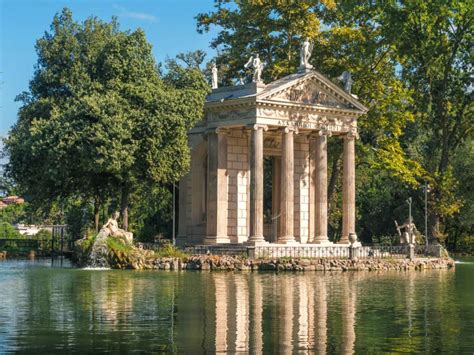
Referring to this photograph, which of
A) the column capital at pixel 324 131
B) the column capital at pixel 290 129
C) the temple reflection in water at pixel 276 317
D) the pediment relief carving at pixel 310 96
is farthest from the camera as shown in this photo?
the column capital at pixel 324 131

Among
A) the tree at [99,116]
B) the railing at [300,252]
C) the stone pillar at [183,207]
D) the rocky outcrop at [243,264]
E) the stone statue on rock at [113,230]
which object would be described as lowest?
the rocky outcrop at [243,264]

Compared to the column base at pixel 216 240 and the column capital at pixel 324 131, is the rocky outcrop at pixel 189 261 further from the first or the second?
→ the column capital at pixel 324 131

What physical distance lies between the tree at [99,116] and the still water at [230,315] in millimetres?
11847

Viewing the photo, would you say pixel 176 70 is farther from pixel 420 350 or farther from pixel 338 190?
pixel 420 350

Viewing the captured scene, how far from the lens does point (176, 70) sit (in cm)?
6131

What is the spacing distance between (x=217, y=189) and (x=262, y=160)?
376 centimetres

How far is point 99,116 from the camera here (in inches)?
2100

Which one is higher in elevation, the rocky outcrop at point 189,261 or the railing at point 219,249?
the railing at point 219,249

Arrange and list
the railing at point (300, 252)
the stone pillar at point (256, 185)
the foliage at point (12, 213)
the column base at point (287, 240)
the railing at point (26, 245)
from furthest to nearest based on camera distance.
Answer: the foliage at point (12, 213) → the railing at point (26, 245) → the column base at point (287, 240) → the stone pillar at point (256, 185) → the railing at point (300, 252)

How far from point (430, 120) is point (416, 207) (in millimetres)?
15136

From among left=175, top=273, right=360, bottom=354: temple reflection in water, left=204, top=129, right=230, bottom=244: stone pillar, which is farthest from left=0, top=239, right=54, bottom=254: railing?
left=175, top=273, right=360, bottom=354: temple reflection in water

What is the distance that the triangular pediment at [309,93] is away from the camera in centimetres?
5884

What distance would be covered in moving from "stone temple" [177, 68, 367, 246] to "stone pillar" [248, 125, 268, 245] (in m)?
0.06

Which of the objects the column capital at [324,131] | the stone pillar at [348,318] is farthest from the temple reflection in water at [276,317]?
the column capital at [324,131]
